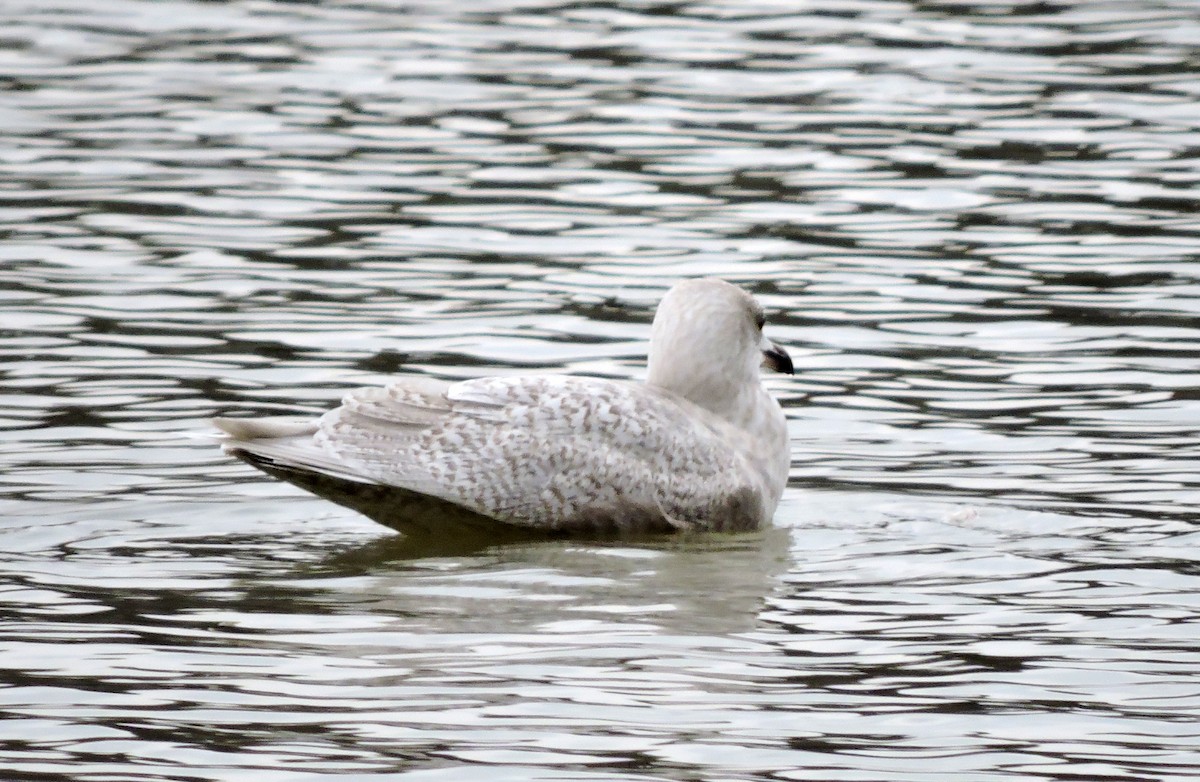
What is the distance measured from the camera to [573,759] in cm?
625

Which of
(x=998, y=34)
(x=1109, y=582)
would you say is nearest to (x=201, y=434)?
(x=1109, y=582)

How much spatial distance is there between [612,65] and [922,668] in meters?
12.9

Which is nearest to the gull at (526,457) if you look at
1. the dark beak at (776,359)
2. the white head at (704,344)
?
the white head at (704,344)

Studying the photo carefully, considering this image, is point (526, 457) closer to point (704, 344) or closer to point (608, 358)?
point (704, 344)

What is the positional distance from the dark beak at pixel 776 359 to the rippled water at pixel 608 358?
538mm

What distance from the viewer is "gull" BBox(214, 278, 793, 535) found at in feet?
28.8

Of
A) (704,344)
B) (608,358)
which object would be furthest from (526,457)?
(608,358)

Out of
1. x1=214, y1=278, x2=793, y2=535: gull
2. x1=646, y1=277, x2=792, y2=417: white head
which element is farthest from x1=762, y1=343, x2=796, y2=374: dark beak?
Answer: x1=214, y1=278, x2=793, y2=535: gull

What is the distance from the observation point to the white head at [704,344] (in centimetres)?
949

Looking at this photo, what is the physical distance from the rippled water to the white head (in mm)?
615

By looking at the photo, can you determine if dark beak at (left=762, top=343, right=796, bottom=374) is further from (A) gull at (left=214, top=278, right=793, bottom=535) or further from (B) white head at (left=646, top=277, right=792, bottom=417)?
(A) gull at (left=214, top=278, right=793, bottom=535)

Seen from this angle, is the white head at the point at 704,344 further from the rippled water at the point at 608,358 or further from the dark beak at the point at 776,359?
the rippled water at the point at 608,358

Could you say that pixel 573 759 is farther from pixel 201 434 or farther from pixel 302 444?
pixel 201 434

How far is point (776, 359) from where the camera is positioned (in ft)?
32.3
